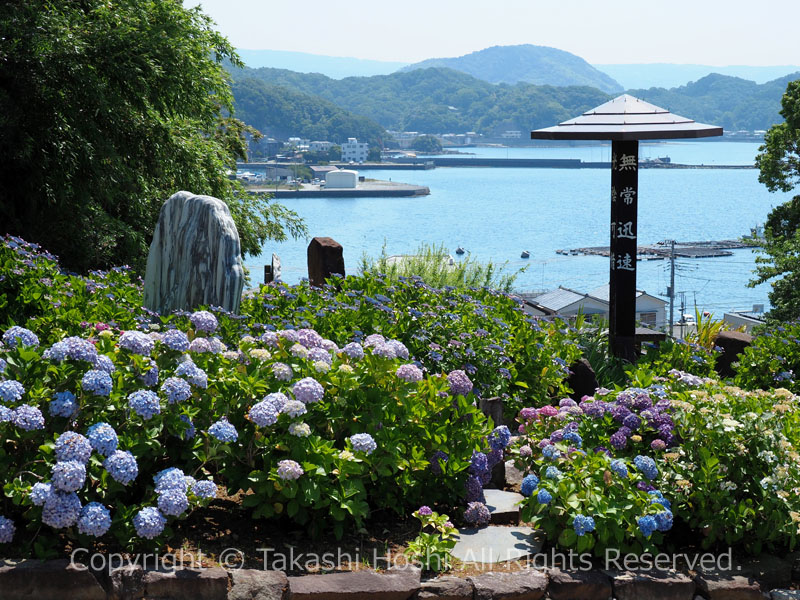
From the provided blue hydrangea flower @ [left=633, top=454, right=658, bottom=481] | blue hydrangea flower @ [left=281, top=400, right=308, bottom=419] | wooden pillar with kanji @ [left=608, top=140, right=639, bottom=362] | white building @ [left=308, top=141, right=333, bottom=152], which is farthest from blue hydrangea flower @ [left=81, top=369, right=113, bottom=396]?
white building @ [left=308, top=141, right=333, bottom=152]

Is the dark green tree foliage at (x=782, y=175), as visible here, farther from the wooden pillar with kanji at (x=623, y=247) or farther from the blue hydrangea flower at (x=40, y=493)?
the blue hydrangea flower at (x=40, y=493)

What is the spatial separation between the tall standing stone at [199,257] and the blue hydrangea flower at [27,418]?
2.27m

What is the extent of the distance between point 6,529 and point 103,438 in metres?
Answer: 0.47

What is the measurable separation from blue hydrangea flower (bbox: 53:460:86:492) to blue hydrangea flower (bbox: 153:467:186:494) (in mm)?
284

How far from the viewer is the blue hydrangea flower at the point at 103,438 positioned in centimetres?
304

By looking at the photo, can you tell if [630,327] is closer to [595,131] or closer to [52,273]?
[595,131]

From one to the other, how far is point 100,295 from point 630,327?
4030 mm

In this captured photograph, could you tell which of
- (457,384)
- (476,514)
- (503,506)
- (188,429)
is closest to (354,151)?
(457,384)

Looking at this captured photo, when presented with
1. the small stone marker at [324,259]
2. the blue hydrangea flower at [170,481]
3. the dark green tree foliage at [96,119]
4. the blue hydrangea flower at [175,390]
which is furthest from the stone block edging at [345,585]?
the dark green tree foliage at [96,119]

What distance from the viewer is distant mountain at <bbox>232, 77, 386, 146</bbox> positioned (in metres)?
122

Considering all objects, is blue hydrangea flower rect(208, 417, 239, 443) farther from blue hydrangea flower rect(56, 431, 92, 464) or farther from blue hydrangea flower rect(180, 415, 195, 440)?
blue hydrangea flower rect(56, 431, 92, 464)

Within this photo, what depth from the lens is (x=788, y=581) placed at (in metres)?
3.43

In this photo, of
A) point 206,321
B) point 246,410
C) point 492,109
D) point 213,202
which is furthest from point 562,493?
point 492,109

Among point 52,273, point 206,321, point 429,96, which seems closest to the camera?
point 206,321
